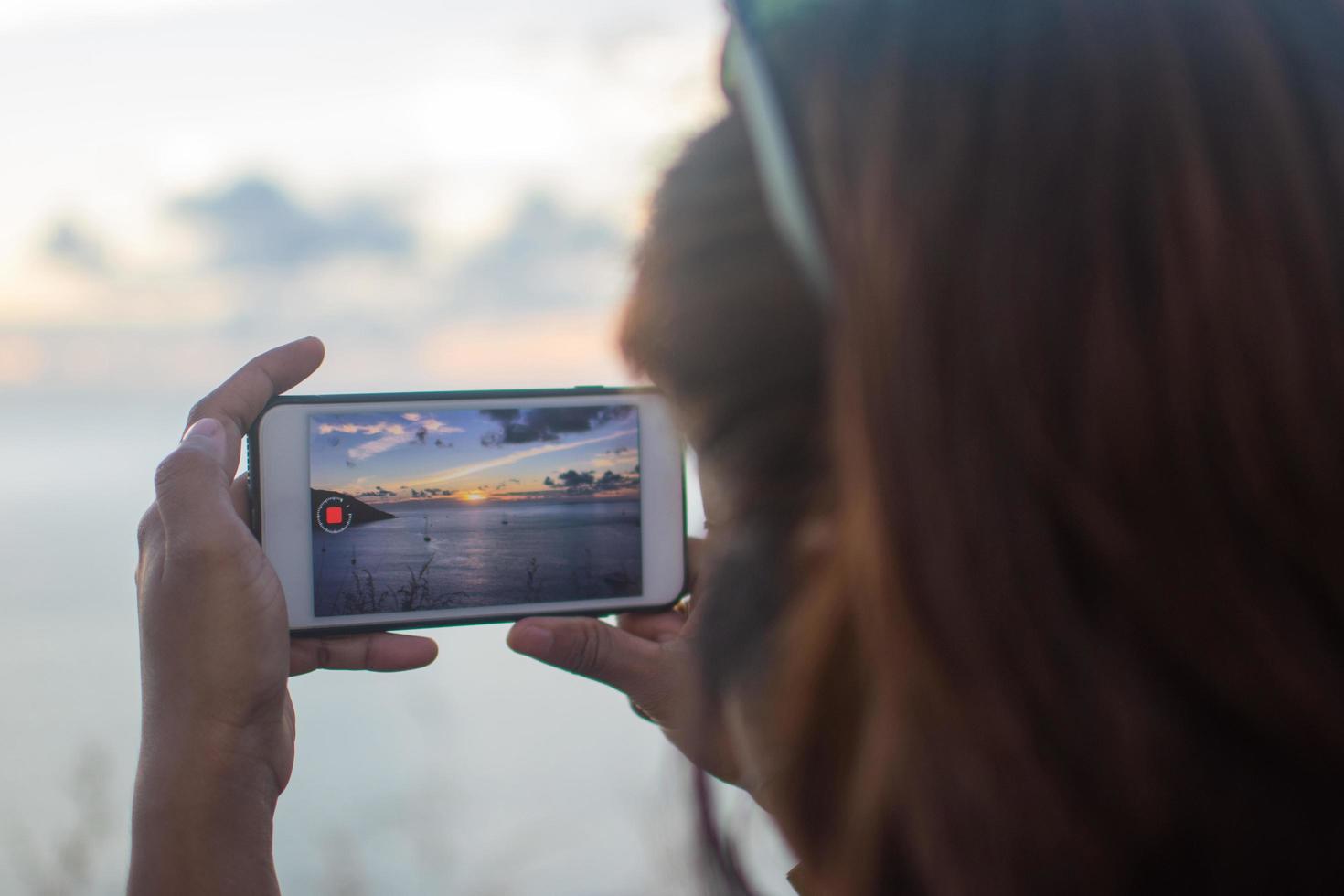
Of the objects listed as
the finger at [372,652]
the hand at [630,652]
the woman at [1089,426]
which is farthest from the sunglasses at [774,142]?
the finger at [372,652]

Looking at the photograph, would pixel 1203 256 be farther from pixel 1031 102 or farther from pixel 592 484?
pixel 592 484

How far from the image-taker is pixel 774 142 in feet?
1.39

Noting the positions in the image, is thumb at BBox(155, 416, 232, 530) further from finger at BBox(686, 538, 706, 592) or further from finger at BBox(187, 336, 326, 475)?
finger at BBox(686, 538, 706, 592)

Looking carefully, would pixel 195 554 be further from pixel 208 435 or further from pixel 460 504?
pixel 460 504

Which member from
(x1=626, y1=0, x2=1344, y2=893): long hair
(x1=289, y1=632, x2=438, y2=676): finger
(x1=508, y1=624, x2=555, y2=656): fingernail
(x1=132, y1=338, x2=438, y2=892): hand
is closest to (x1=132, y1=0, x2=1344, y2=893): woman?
(x1=626, y1=0, x2=1344, y2=893): long hair

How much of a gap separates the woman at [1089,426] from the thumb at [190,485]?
24.7 inches

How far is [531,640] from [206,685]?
0.32 m

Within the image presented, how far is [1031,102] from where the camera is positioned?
0.38m

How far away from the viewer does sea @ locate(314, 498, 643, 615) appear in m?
1.05

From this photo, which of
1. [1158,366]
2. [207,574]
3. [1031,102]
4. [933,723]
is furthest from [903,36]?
[207,574]

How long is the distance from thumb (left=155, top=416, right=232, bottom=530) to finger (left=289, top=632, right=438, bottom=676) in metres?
0.28

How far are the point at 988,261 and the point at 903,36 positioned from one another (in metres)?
0.10

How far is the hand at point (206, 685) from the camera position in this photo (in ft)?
2.37

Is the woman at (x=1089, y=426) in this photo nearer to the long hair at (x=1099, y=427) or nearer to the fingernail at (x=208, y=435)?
the long hair at (x=1099, y=427)
